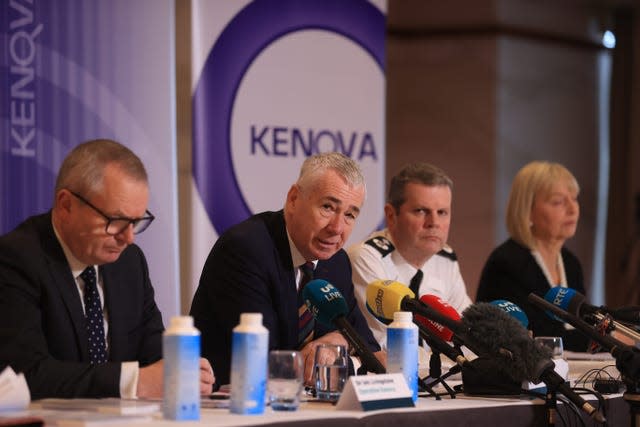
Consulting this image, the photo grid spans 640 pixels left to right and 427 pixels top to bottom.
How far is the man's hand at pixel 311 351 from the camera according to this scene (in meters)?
3.15

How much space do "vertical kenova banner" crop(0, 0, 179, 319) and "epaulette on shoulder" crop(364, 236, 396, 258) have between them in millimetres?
1060

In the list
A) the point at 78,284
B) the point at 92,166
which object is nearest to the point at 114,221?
the point at 92,166

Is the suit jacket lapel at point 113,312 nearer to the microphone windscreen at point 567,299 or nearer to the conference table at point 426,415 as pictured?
the conference table at point 426,415

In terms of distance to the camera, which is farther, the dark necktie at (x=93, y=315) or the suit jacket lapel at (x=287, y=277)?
the suit jacket lapel at (x=287, y=277)

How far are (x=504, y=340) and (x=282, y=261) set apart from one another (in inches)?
34.8

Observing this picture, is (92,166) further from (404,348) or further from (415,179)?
(415,179)

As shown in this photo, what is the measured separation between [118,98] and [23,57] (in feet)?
1.56

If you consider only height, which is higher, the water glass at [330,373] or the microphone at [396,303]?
the microphone at [396,303]

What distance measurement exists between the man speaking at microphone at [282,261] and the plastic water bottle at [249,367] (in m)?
0.87

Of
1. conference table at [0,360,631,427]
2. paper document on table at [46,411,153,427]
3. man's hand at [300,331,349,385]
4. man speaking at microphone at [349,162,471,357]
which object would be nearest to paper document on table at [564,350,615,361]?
man speaking at microphone at [349,162,471,357]

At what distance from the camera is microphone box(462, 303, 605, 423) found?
111 inches

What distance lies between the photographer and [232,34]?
532 centimetres

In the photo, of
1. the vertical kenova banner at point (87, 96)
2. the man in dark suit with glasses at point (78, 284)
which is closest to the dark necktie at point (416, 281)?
the vertical kenova banner at point (87, 96)

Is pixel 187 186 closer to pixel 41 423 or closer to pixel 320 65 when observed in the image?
pixel 320 65
